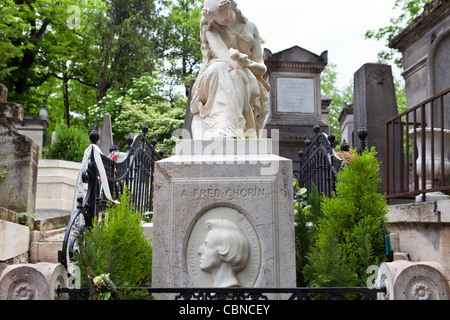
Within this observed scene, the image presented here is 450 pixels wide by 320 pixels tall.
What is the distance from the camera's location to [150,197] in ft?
25.1

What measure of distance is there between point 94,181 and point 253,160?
1969 mm

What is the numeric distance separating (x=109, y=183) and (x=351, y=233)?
3.15 metres

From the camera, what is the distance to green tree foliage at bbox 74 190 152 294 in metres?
3.31

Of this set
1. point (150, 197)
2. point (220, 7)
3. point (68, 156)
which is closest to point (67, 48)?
point (68, 156)

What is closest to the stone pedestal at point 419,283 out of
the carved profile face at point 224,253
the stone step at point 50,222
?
the carved profile face at point 224,253

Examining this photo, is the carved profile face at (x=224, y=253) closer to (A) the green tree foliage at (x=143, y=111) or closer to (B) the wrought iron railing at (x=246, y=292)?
(B) the wrought iron railing at (x=246, y=292)

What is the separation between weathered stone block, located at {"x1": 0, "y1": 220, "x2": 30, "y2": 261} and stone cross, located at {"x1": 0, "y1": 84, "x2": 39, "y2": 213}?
0.64m

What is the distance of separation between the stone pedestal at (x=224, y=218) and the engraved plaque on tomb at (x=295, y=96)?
9.95 metres

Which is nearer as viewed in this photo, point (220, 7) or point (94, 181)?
point (94, 181)

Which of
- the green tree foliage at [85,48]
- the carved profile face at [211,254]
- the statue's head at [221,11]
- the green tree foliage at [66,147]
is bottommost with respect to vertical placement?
the carved profile face at [211,254]

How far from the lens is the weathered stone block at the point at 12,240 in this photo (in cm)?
532

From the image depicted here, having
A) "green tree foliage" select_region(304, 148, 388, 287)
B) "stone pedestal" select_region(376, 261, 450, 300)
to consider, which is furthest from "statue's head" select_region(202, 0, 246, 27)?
"stone pedestal" select_region(376, 261, 450, 300)

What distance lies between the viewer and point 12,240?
225 inches
